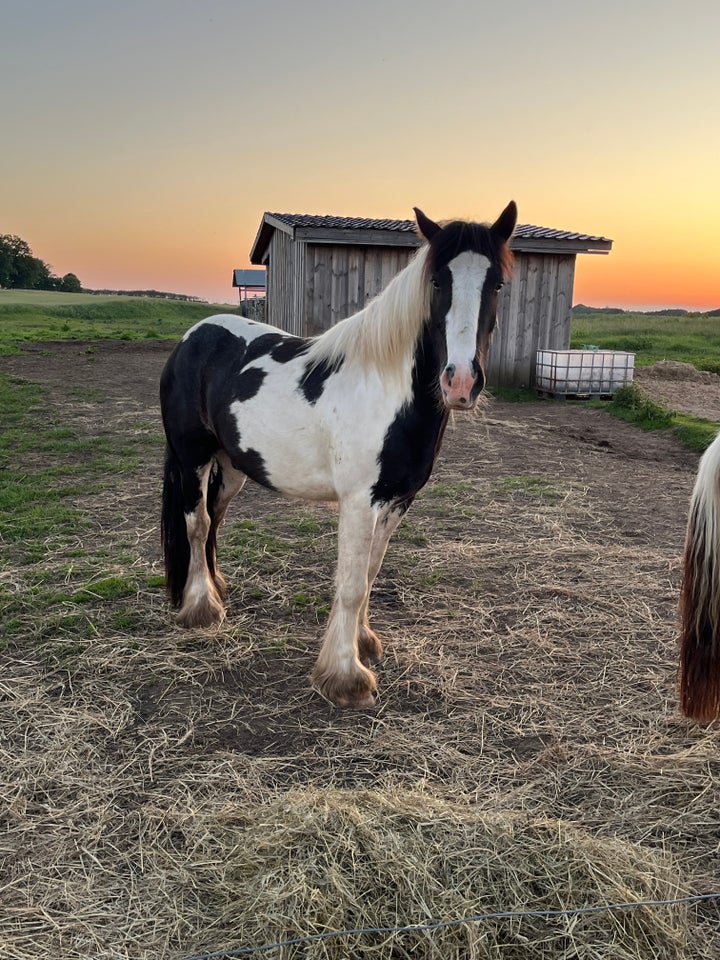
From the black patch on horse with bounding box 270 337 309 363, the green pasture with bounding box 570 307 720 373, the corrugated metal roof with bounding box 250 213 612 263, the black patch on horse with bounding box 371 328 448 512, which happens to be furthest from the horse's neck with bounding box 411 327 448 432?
the green pasture with bounding box 570 307 720 373

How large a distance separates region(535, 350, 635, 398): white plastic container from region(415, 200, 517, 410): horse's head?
946 centimetres

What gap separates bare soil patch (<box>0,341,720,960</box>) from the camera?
204cm

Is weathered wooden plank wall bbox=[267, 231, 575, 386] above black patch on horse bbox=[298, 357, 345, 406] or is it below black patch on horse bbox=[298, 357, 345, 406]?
above

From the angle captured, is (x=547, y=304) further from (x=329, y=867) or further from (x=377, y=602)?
(x=329, y=867)

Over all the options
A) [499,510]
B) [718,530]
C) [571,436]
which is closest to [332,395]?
[718,530]

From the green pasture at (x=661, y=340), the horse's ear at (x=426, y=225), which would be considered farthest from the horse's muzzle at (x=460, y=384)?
the green pasture at (x=661, y=340)

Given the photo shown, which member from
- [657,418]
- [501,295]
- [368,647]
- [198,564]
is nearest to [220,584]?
[198,564]

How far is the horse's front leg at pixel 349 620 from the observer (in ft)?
10.1

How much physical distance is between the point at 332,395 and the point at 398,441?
406 millimetres

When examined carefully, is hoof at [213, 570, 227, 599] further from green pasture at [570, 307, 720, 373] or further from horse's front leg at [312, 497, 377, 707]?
green pasture at [570, 307, 720, 373]

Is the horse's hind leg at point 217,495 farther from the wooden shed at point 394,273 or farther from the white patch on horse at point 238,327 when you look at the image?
the wooden shed at point 394,273

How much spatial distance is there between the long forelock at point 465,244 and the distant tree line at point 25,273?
243ft

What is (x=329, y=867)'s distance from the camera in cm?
200

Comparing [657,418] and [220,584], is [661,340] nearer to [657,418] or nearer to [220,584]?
[657,418]
